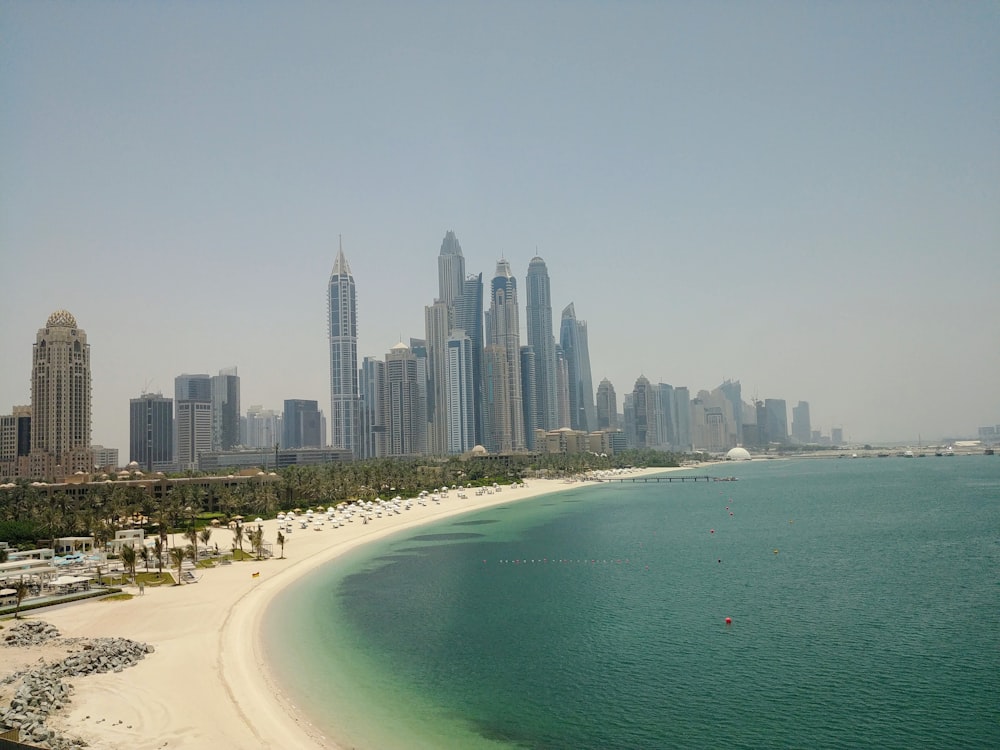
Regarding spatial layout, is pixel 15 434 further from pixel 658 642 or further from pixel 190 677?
pixel 658 642

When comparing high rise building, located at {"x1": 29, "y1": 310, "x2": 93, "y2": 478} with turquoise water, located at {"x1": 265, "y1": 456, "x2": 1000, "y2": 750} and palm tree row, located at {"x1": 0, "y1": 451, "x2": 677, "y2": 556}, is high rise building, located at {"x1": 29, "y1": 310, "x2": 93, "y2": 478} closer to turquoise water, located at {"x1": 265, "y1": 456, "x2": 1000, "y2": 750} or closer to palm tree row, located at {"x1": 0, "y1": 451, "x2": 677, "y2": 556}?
palm tree row, located at {"x1": 0, "y1": 451, "x2": 677, "y2": 556}

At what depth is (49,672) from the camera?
1366 inches

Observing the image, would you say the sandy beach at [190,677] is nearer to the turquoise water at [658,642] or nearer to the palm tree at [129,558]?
the turquoise water at [658,642]

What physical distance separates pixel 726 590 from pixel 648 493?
118m

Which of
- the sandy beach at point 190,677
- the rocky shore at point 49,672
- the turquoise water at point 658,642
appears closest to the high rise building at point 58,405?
the turquoise water at point 658,642

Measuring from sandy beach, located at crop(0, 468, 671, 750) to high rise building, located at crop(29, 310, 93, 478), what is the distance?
129 metres

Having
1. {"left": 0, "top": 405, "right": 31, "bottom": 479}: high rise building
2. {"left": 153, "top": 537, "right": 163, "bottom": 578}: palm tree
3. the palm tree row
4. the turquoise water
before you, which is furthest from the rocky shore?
{"left": 0, "top": 405, "right": 31, "bottom": 479}: high rise building

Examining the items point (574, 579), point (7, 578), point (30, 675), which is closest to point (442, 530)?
point (574, 579)

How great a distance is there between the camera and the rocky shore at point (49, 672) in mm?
27047

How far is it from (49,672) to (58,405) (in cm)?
16087

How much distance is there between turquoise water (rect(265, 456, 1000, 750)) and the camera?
30.6 metres

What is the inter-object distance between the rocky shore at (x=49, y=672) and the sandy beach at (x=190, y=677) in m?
0.72

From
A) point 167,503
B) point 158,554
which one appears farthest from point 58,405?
point 158,554

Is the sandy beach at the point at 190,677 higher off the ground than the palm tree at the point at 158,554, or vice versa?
the palm tree at the point at 158,554
